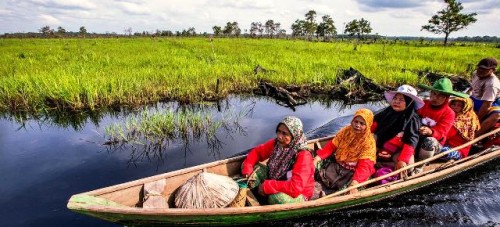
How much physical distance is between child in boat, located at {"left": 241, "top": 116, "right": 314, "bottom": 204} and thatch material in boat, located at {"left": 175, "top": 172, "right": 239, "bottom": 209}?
0.39 m

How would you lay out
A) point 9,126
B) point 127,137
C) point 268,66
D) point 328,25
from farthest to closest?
point 328,25 < point 268,66 < point 9,126 < point 127,137

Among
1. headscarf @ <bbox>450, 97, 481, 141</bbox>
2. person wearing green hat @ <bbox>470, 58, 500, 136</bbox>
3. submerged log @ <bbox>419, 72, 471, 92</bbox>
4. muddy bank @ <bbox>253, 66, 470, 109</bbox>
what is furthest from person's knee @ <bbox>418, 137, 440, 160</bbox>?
submerged log @ <bbox>419, 72, 471, 92</bbox>

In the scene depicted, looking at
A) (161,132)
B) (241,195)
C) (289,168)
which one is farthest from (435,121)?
(161,132)

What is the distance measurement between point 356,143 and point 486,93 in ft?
8.69

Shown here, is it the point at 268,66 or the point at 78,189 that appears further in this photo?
the point at 268,66

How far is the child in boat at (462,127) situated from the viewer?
423cm

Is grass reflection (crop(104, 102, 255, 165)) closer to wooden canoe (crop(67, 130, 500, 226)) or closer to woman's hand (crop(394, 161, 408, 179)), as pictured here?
wooden canoe (crop(67, 130, 500, 226))

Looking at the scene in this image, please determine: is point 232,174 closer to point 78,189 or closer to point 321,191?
point 321,191

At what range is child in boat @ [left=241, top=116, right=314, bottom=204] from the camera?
3.04 m

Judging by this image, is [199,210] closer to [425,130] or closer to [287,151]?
[287,151]

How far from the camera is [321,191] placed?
3463 millimetres

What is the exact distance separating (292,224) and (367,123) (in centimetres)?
135

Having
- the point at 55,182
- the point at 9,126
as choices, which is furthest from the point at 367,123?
the point at 9,126

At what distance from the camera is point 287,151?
10.6ft
